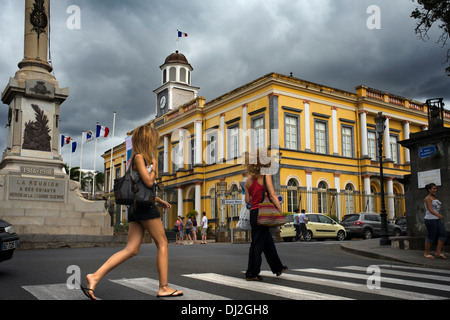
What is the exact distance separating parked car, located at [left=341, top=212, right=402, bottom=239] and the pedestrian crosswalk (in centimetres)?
1780

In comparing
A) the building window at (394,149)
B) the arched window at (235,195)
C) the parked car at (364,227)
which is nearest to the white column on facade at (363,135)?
the building window at (394,149)

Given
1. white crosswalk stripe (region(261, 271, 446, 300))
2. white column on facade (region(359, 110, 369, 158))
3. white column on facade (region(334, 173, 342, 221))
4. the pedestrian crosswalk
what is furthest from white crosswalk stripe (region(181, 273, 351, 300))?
white column on facade (region(359, 110, 369, 158))

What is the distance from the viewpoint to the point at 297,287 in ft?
19.2

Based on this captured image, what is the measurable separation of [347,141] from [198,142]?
12.0 m

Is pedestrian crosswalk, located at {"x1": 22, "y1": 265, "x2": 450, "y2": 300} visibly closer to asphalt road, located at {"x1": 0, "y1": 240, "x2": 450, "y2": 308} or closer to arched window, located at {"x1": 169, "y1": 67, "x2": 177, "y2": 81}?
asphalt road, located at {"x1": 0, "y1": 240, "x2": 450, "y2": 308}

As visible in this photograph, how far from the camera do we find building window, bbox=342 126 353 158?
35281 mm

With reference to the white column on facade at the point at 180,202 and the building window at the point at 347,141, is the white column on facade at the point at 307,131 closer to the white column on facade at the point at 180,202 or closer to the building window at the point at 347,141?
the building window at the point at 347,141

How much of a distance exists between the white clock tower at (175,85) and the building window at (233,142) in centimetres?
1580

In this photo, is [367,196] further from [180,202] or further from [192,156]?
[180,202]

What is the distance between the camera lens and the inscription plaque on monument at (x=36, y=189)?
15.6 metres

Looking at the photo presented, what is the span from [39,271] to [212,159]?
29736 millimetres

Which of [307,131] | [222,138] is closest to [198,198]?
[222,138]
